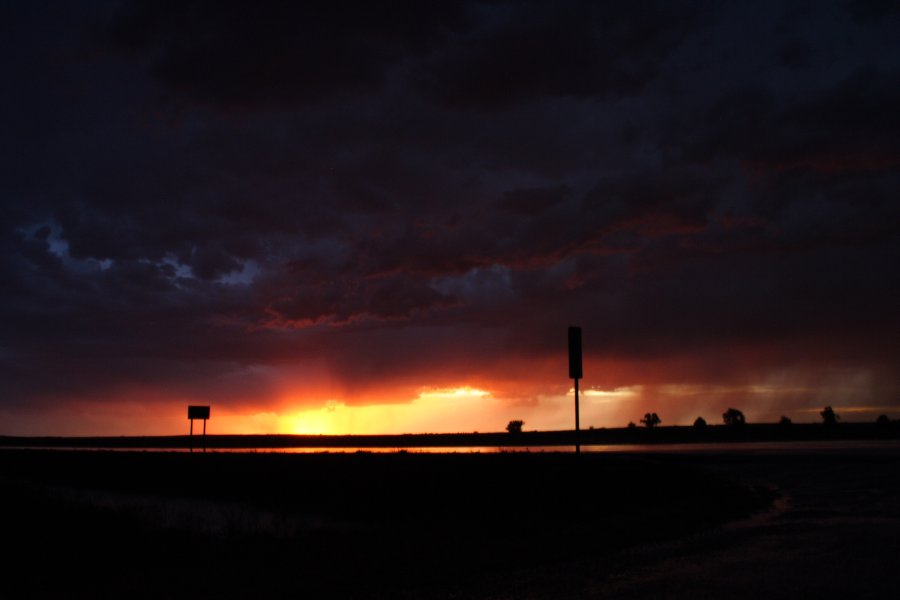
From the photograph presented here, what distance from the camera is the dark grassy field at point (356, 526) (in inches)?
399

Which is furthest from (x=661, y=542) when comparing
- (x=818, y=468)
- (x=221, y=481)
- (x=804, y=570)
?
(x=221, y=481)

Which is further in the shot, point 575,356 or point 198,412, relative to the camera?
point 198,412

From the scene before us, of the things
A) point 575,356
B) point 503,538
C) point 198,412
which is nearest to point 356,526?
point 575,356

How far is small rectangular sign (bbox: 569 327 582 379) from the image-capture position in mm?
22263

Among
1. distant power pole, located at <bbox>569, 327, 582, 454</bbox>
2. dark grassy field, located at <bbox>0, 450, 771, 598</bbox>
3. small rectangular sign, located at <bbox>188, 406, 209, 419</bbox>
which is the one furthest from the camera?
small rectangular sign, located at <bbox>188, 406, 209, 419</bbox>

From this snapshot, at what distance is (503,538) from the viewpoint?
42.4 feet

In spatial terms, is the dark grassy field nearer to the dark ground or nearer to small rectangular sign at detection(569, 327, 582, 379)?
the dark ground

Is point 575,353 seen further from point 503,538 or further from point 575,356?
point 503,538

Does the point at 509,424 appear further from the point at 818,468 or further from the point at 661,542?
the point at 661,542

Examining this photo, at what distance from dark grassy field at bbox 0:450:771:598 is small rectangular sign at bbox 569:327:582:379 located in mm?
2573

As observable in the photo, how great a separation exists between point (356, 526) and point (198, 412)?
3031 centimetres

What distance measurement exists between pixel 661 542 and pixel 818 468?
68.0ft

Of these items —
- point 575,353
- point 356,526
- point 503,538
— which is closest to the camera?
point 503,538

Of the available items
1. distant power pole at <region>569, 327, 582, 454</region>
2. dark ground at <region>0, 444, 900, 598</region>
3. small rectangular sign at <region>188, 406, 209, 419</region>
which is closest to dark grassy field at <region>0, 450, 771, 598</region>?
dark ground at <region>0, 444, 900, 598</region>
